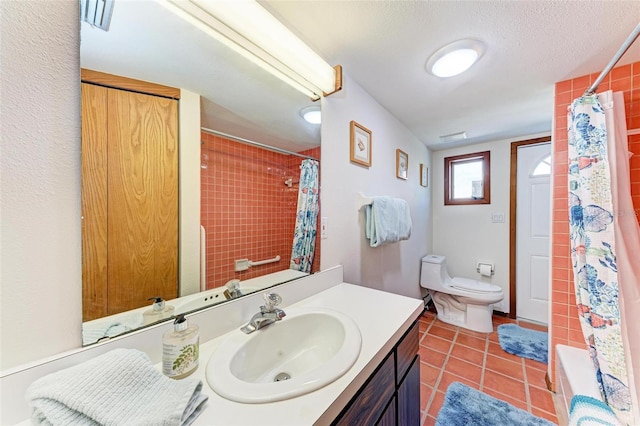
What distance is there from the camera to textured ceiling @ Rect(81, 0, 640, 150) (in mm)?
646

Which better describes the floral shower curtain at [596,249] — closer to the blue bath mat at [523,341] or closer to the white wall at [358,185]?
the blue bath mat at [523,341]

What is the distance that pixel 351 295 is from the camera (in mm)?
1073

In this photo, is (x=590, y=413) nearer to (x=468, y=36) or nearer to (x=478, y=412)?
(x=478, y=412)

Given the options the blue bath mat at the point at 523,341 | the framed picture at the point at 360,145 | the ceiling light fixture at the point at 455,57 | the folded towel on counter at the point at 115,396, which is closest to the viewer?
the folded towel on counter at the point at 115,396

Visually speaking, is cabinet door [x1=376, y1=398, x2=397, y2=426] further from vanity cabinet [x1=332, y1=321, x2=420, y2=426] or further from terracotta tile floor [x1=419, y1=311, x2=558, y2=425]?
terracotta tile floor [x1=419, y1=311, x2=558, y2=425]

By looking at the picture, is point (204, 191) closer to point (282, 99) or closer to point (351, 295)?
point (282, 99)

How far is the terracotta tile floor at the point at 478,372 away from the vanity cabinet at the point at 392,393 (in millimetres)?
572

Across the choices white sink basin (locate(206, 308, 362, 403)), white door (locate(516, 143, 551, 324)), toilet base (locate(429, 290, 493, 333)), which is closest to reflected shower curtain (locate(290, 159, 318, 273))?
white sink basin (locate(206, 308, 362, 403))

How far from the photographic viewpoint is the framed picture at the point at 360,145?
1.34m

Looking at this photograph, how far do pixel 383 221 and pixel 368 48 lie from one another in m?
0.95

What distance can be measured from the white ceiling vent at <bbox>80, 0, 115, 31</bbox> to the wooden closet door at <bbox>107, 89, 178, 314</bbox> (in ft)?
0.51

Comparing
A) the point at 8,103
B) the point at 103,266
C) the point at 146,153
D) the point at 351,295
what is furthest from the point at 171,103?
the point at 351,295

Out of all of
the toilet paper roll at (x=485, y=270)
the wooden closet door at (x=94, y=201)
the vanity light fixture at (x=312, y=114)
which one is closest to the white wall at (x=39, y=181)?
the wooden closet door at (x=94, y=201)

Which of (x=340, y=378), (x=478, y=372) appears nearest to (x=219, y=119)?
(x=340, y=378)
